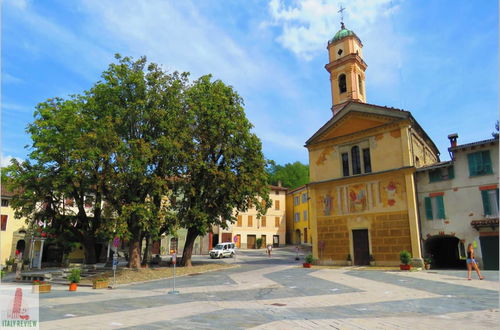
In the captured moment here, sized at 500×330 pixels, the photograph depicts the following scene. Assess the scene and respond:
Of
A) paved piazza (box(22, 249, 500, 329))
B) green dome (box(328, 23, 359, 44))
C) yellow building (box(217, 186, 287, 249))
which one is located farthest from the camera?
yellow building (box(217, 186, 287, 249))

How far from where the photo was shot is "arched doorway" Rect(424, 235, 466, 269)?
2467cm

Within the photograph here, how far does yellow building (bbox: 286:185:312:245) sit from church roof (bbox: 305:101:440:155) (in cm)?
2537

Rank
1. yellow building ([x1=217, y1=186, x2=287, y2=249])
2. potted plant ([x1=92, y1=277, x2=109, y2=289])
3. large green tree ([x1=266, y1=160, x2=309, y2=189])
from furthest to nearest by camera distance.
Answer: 1. large green tree ([x1=266, y1=160, x2=309, y2=189])
2. yellow building ([x1=217, y1=186, x2=287, y2=249])
3. potted plant ([x1=92, y1=277, x2=109, y2=289])

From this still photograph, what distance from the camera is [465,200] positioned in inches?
890

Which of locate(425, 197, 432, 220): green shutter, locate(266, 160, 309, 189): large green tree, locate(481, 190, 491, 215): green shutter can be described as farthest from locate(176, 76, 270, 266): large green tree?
locate(266, 160, 309, 189): large green tree

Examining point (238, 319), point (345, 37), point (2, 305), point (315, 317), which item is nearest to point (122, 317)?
point (238, 319)

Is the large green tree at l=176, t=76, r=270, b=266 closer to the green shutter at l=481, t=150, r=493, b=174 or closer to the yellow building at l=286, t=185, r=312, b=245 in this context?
the green shutter at l=481, t=150, r=493, b=174

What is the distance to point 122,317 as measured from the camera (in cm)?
943

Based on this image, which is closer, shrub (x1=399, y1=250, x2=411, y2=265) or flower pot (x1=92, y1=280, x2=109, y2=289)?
flower pot (x1=92, y1=280, x2=109, y2=289)

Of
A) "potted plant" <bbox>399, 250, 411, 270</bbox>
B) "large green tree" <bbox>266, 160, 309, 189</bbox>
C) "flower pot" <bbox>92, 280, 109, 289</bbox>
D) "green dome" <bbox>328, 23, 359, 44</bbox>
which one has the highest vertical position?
A: "green dome" <bbox>328, 23, 359, 44</bbox>

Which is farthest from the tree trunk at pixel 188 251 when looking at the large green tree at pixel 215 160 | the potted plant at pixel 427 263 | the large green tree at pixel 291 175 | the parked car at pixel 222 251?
the large green tree at pixel 291 175

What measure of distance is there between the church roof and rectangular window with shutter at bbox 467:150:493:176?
16.3ft

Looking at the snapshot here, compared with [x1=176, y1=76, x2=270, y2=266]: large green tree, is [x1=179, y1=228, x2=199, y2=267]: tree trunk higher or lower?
lower

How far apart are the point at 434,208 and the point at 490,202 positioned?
3330 mm
